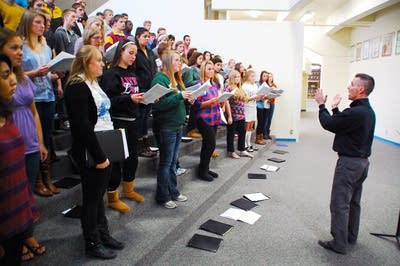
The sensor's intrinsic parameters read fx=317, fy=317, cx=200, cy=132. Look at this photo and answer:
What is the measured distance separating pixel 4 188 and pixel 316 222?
270cm

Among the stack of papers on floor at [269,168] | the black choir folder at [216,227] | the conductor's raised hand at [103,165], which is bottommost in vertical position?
A: the stack of papers on floor at [269,168]

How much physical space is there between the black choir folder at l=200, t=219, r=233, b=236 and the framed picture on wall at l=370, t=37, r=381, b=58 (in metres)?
7.34

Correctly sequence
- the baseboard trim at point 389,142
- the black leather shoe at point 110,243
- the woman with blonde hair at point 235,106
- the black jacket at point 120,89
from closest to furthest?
the black leather shoe at point 110,243 < the black jacket at point 120,89 < the woman with blonde hair at point 235,106 < the baseboard trim at point 389,142

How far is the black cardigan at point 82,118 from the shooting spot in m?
1.72

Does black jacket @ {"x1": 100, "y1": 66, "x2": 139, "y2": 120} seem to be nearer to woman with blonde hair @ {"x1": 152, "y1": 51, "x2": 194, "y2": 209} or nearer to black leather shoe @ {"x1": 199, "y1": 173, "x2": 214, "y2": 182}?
woman with blonde hair @ {"x1": 152, "y1": 51, "x2": 194, "y2": 209}

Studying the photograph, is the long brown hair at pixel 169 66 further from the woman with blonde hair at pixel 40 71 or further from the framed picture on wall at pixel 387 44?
the framed picture on wall at pixel 387 44

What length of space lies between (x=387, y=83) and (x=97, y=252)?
7829 millimetres

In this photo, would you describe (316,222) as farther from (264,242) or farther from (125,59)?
(125,59)

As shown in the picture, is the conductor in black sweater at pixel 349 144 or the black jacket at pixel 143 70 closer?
the conductor in black sweater at pixel 349 144

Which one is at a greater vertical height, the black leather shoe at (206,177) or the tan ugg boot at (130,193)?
the tan ugg boot at (130,193)

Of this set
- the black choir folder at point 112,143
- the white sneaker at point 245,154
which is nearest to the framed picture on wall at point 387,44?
the white sneaker at point 245,154

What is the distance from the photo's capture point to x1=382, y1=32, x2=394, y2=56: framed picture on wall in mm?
7426

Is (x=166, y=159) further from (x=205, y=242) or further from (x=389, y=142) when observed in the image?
(x=389, y=142)

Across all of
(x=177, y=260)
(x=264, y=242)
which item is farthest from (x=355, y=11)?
(x=177, y=260)
